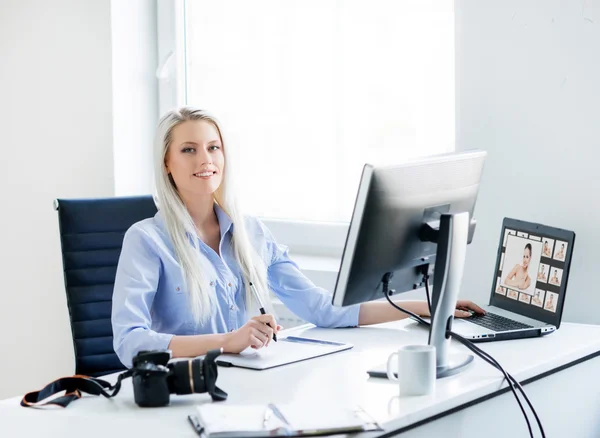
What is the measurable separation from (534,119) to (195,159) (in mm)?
890

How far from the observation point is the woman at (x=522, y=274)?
2211 millimetres

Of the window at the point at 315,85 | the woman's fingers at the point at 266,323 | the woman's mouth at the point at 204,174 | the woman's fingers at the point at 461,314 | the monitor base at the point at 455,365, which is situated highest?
the window at the point at 315,85


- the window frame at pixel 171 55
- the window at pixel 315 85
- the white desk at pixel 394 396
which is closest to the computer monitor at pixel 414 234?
the white desk at pixel 394 396

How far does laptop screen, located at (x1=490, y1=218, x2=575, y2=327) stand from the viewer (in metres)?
2.11

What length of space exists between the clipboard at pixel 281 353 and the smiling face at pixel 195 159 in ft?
1.48

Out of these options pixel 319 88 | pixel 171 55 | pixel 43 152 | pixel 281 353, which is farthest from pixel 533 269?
pixel 43 152

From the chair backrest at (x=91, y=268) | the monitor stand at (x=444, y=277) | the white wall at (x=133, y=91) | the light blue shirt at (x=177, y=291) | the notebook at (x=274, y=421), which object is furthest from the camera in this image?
the white wall at (x=133, y=91)

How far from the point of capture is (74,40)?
3182mm

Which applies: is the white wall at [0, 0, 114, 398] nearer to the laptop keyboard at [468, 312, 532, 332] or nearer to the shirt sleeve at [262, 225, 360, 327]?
the shirt sleeve at [262, 225, 360, 327]

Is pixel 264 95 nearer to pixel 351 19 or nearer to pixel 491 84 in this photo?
pixel 351 19

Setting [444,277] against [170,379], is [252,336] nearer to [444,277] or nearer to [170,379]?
[170,379]

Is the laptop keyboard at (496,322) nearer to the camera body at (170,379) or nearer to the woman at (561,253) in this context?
the woman at (561,253)

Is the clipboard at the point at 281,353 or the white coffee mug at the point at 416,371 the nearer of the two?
the white coffee mug at the point at 416,371

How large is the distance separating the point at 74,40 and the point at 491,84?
158cm
